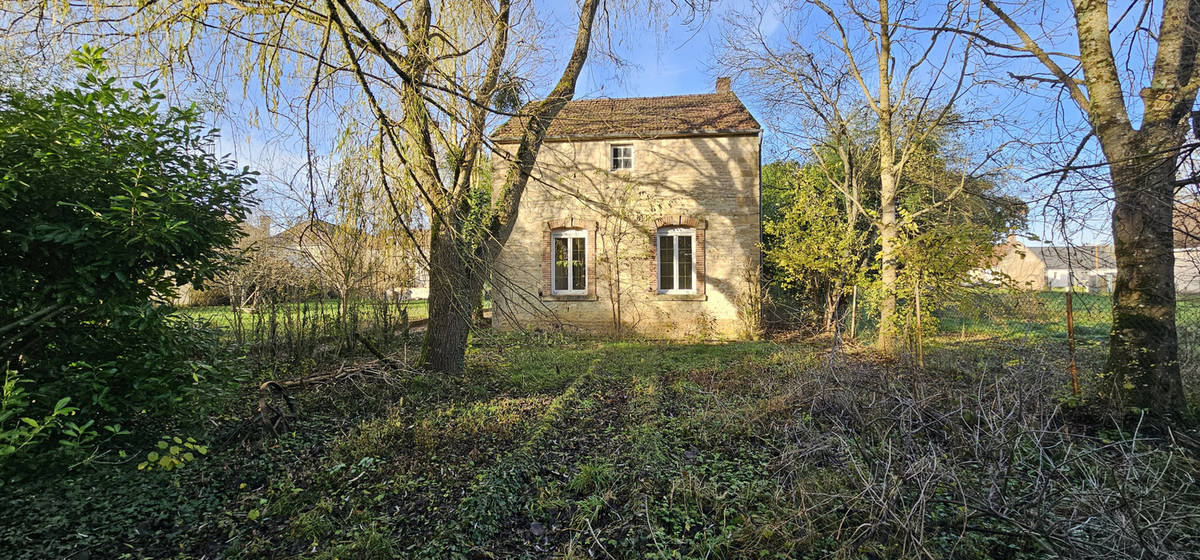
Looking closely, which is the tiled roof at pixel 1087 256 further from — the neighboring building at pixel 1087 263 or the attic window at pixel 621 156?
the attic window at pixel 621 156

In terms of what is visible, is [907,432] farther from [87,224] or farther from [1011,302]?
[1011,302]

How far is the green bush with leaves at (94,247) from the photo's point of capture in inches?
106

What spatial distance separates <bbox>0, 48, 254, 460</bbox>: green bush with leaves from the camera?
2705 millimetres

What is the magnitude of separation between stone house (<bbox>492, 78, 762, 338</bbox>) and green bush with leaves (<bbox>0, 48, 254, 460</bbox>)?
766cm

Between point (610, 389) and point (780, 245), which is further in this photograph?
point (780, 245)

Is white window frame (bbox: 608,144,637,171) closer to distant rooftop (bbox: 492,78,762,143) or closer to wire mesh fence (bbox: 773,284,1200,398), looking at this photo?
distant rooftop (bbox: 492,78,762,143)

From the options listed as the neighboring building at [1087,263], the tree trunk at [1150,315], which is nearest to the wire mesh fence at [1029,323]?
the neighboring building at [1087,263]

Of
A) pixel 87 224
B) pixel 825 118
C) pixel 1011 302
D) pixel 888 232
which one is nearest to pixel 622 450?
pixel 87 224

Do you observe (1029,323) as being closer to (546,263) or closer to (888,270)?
(888,270)

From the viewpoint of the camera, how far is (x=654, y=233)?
446 inches

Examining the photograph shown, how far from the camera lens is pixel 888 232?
27.8ft

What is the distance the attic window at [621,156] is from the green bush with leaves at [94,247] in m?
9.13

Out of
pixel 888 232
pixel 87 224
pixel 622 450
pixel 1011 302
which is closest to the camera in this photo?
pixel 87 224

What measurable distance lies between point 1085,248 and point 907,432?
2.54m
